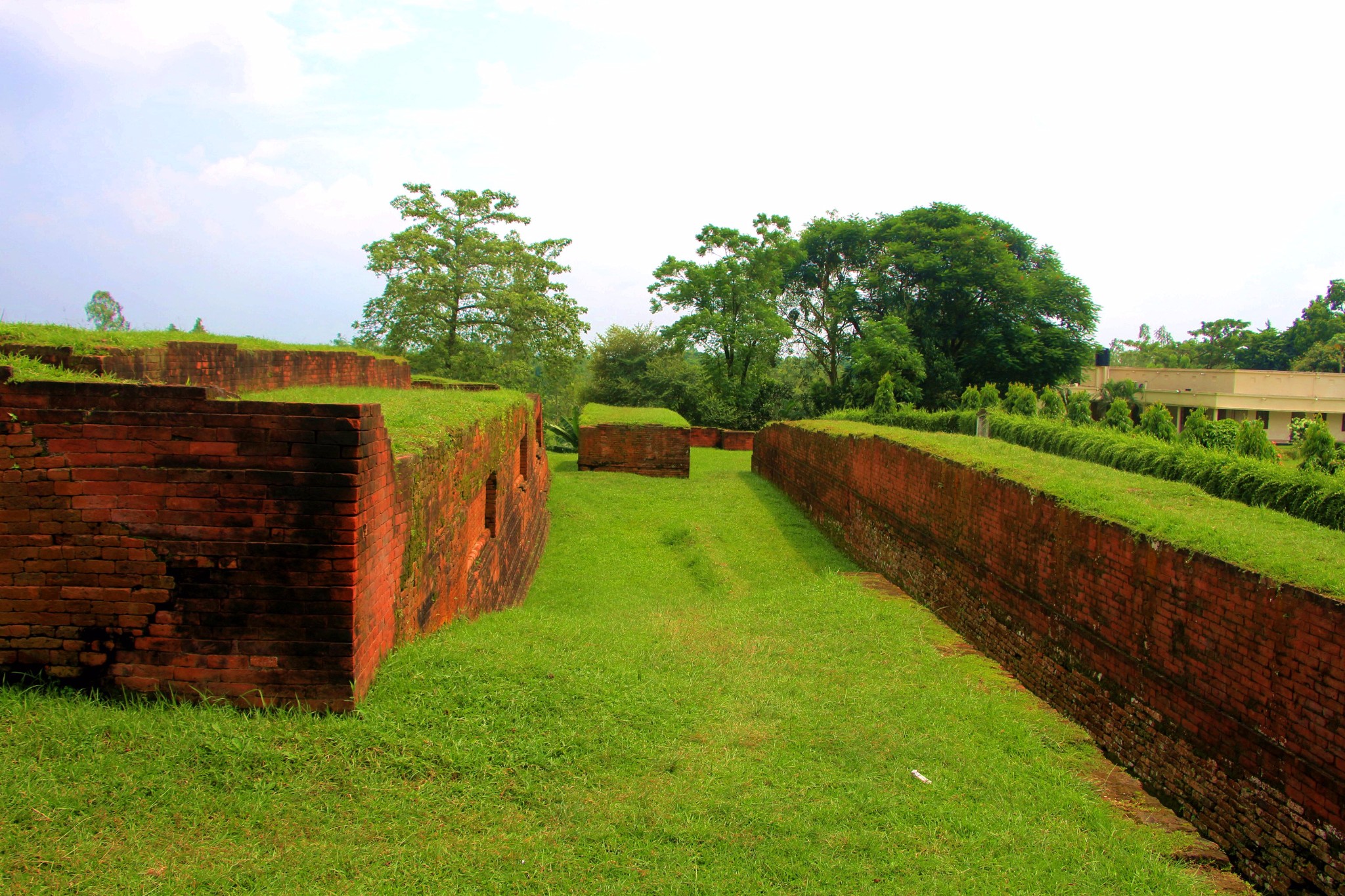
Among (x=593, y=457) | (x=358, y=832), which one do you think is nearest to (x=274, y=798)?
(x=358, y=832)

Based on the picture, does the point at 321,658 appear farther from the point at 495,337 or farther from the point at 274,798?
the point at 495,337

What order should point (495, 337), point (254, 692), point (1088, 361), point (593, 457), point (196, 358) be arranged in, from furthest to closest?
point (1088, 361)
point (495, 337)
point (593, 457)
point (196, 358)
point (254, 692)

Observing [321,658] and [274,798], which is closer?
[274,798]

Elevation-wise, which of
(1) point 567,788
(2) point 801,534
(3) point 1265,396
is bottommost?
(2) point 801,534

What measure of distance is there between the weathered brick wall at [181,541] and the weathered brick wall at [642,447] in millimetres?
13005

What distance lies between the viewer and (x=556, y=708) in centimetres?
342

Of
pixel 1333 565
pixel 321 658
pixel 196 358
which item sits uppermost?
pixel 196 358

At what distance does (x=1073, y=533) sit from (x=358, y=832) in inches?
166

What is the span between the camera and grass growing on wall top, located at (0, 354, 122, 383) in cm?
295

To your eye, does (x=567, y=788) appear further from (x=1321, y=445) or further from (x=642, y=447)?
(x=642, y=447)

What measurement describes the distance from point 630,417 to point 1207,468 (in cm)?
1314

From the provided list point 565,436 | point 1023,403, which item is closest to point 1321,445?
point 1023,403

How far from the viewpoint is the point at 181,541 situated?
296cm

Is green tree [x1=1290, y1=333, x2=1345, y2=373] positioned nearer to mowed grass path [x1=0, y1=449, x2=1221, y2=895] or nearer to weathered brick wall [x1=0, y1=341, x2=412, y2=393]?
weathered brick wall [x1=0, y1=341, x2=412, y2=393]
